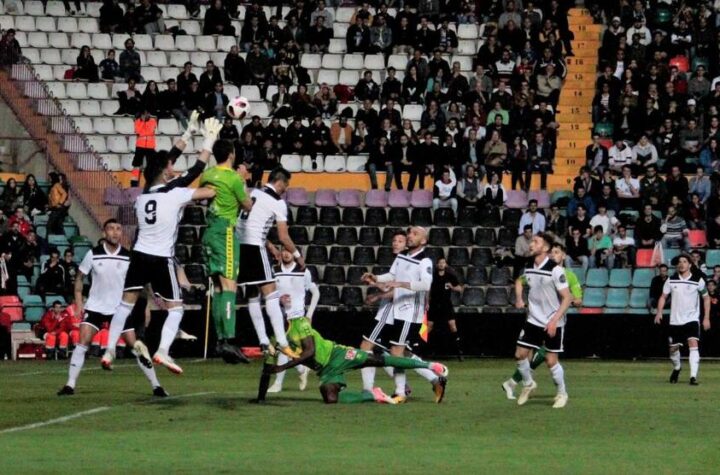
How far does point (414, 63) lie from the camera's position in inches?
1551

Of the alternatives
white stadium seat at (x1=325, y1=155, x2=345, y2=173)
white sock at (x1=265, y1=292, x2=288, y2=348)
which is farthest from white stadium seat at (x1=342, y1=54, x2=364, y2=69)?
white sock at (x1=265, y1=292, x2=288, y2=348)

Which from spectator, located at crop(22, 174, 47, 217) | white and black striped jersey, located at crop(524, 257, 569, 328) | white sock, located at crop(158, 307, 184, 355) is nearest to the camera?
white sock, located at crop(158, 307, 184, 355)

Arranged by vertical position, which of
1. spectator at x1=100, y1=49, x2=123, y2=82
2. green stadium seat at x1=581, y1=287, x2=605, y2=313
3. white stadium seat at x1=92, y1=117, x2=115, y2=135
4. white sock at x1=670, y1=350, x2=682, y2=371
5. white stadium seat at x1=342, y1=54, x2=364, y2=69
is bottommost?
green stadium seat at x1=581, y1=287, x2=605, y2=313

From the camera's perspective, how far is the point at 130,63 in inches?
1569

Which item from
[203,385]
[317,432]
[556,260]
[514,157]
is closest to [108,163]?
[514,157]

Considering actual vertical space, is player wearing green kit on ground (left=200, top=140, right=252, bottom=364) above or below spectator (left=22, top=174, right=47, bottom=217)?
above

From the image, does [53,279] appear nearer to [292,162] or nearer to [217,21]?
[292,162]

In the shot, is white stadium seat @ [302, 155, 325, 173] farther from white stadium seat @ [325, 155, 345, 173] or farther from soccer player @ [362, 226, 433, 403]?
soccer player @ [362, 226, 433, 403]

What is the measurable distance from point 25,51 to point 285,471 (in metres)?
29.5

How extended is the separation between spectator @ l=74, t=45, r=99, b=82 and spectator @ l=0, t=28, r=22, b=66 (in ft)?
5.03

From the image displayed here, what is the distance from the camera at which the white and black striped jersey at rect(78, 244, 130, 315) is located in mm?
20219

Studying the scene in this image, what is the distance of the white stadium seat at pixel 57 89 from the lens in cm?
3953

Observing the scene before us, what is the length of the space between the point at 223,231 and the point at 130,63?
22902 mm

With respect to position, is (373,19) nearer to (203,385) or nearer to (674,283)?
(674,283)
